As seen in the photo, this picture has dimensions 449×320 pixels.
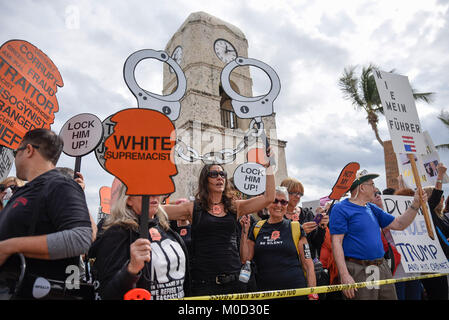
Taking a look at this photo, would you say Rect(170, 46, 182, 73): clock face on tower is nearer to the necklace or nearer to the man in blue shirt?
the man in blue shirt

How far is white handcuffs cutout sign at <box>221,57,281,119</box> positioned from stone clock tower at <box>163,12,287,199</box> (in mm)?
9544

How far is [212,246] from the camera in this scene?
2398 mm

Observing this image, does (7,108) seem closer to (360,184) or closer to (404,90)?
(360,184)

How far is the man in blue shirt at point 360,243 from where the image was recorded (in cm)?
277

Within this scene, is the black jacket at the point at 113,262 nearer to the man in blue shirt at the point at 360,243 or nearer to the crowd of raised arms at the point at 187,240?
the crowd of raised arms at the point at 187,240

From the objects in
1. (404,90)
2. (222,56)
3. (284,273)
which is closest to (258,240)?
(284,273)

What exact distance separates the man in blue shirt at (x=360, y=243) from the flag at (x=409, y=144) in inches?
43.0

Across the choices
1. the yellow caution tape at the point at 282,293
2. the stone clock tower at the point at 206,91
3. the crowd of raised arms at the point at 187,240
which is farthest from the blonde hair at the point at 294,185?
the stone clock tower at the point at 206,91

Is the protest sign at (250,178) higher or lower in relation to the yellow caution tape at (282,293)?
higher

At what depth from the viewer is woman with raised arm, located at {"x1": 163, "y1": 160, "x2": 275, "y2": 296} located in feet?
7.68

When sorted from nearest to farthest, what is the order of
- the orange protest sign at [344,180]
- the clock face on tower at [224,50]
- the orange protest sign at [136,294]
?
the orange protest sign at [136,294], the orange protest sign at [344,180], the clock face on tower at [224,50]

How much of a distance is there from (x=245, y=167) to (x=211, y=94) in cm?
1103

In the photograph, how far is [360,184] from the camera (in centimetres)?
317

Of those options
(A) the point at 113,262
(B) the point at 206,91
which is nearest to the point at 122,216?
(A) the point at 113,262
